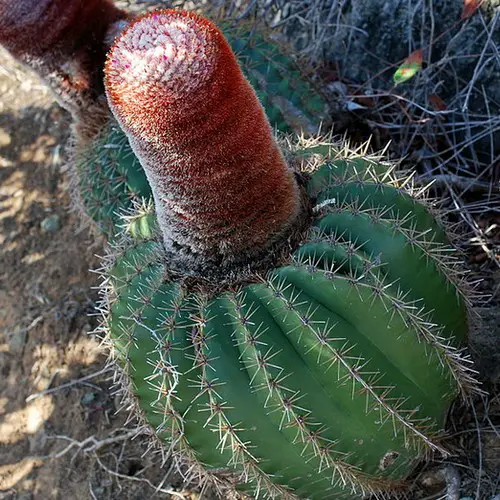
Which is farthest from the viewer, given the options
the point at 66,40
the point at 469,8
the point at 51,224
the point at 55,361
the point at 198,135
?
the point at 51,224

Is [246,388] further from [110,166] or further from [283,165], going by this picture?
[110,166]

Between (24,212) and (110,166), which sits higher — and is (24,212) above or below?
below

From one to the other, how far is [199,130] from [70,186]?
1.47 m

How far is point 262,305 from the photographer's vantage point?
1.54m

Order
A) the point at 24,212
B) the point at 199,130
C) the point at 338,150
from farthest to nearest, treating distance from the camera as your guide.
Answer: the point at 24,212, the point at 338,150, the point at 199,130

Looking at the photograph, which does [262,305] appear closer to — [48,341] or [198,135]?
[198,135]

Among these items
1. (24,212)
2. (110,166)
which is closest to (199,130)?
(110,166)

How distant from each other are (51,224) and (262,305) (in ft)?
7.10

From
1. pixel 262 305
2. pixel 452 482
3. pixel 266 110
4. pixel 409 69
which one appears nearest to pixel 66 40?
pixel 266 110

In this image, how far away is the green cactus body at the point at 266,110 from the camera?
7.84 feet

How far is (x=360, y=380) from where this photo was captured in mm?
1454

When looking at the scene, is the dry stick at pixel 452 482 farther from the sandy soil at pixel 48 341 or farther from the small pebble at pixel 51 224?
the small pebble at pixel 51 224

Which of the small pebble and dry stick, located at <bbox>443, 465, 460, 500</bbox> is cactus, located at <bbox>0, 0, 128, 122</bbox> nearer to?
the small pebble

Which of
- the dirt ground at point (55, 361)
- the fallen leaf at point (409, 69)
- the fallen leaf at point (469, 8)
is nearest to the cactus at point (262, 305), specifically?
the dirt ground at point (55, 361)
